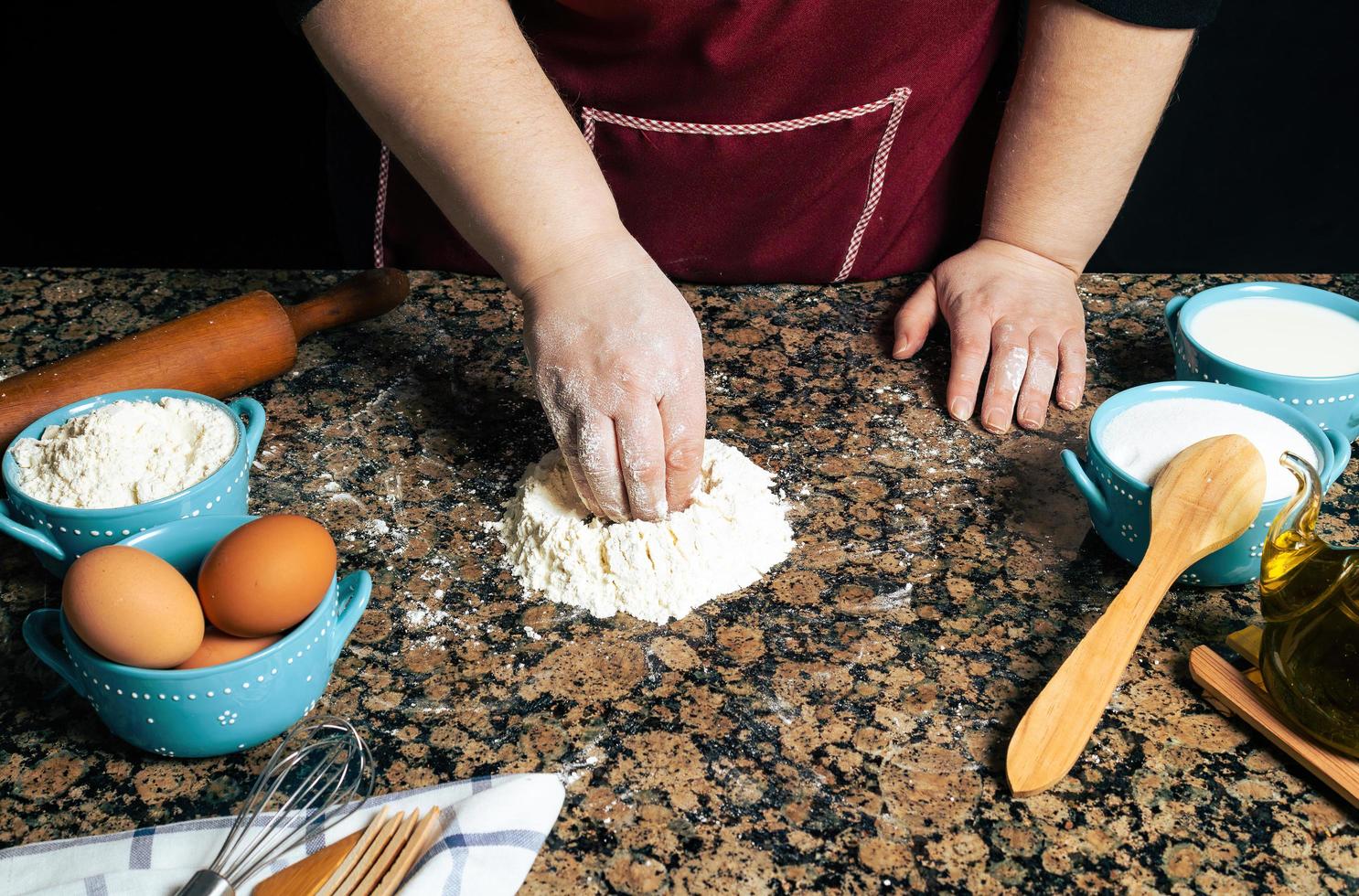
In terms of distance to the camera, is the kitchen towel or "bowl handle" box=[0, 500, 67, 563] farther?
"bowl handle" box=[0, 500, 67, 563]

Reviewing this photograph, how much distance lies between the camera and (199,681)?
700 mm

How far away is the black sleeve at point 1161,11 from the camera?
3.80 ft

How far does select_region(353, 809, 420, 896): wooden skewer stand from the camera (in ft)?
2.18

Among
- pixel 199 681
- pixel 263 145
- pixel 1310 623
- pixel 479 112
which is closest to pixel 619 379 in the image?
pixel 479 112

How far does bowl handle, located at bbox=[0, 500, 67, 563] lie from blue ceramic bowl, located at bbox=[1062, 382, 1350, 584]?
84 cm

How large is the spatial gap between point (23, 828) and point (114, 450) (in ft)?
0.98

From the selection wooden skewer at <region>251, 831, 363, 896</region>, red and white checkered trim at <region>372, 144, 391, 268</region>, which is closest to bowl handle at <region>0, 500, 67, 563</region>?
wooden skewer at <region>251, 831, 363, 896</region>

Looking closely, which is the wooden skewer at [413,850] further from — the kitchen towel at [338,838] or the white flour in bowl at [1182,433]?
the white flour in bowl at [1182,433]

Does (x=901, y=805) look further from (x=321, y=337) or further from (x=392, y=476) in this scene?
(x=321, y=337)

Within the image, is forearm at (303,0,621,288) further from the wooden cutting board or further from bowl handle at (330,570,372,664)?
the wooden cutting board

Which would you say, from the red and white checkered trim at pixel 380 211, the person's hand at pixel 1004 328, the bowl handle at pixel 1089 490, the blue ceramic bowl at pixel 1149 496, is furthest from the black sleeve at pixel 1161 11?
the red and white checkered trim at pixel 380 211

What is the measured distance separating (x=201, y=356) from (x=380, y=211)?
0.38m

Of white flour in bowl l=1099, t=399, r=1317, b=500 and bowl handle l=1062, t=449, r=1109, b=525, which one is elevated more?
white flour in bowl l=1099, t=399, r=1317, b=500

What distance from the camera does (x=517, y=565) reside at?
93 cm
